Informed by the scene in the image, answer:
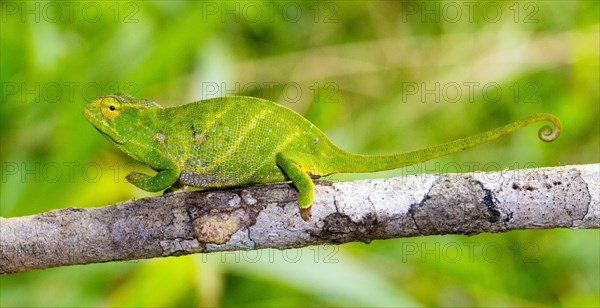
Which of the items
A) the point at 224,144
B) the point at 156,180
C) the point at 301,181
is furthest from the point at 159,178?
the point at 301,181

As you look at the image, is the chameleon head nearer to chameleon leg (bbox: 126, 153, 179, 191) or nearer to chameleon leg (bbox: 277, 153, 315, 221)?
chameleon leg (bbox: 126, 153, 179, 191)

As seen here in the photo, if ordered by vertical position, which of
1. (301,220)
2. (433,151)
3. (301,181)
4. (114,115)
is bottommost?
(301,220)

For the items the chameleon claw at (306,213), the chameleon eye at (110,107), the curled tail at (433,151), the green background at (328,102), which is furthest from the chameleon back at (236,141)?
the green background at (328,102)

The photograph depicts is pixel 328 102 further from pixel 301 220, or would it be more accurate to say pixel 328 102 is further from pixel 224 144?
pixel 301 220

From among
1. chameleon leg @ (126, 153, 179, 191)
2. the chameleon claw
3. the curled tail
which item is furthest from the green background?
the chameleon claw

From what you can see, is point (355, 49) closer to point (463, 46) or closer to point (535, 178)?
point (463, 46)

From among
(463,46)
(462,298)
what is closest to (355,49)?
(463,46)
